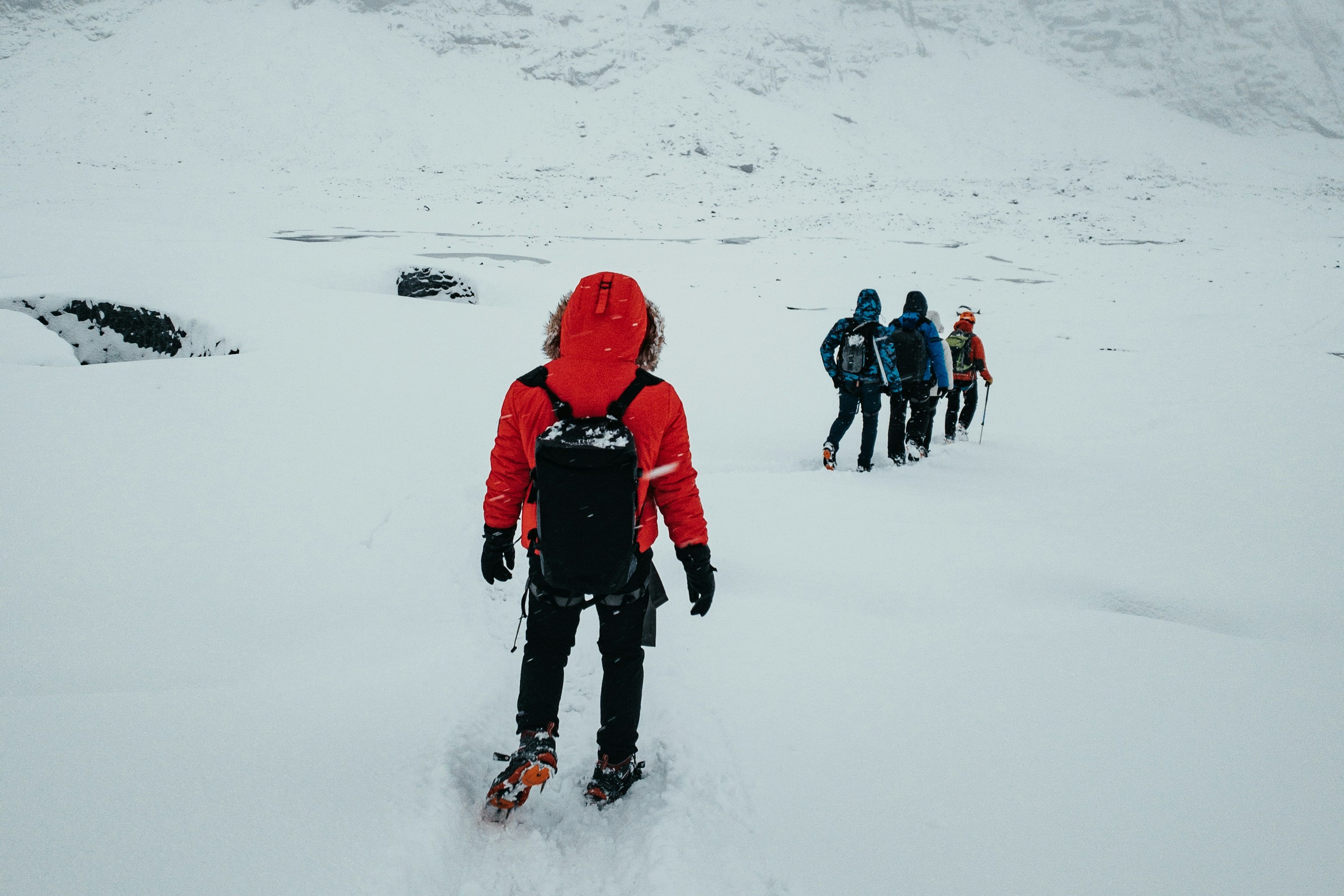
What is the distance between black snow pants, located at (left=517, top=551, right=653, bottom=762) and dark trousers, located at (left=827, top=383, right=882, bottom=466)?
13.5 feet

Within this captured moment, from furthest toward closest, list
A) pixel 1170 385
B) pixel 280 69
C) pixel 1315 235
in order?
pixel 280 69
pixel 1315 235
pixel 1170 385

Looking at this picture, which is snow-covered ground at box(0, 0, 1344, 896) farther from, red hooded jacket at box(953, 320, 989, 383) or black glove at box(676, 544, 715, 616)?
red hooded jacket at box(953, 320, 989, 383)

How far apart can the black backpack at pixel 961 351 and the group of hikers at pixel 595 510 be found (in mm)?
5856

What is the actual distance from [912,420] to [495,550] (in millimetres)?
5471

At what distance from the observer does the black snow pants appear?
2191mm

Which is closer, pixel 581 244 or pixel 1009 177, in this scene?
pixel 581 244

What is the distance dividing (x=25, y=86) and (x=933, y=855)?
202 feet

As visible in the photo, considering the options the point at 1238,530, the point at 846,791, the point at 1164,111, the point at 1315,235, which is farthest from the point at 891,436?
the point at 1164,111

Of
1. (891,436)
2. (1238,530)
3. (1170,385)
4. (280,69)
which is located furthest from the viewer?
(280,69)

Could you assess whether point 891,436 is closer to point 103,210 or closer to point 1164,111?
point 103,210

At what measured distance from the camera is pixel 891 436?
6.41 m

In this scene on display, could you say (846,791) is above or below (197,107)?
below

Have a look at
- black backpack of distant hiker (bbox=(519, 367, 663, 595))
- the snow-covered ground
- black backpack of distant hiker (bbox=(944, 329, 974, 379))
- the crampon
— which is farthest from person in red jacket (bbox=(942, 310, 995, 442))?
the crampon

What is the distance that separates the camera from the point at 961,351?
23.6 ft
